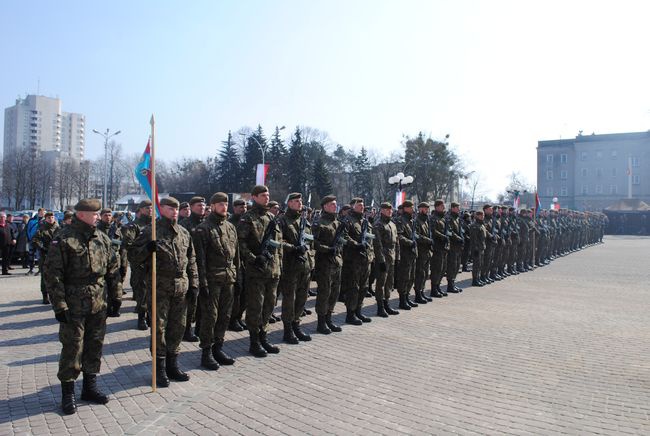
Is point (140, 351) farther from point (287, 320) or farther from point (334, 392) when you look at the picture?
point (334, 392)

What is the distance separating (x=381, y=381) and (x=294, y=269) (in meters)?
2.50

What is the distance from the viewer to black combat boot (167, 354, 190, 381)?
6410mm

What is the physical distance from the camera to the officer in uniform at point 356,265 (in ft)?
31.8

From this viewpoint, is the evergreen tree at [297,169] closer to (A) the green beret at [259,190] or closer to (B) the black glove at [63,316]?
(A) the green beret at [259,190]

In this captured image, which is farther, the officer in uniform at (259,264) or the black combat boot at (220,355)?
the officer in uniform at (259,264)

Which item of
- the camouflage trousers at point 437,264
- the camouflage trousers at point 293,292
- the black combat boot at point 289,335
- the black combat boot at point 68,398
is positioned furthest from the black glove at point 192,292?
the camouflage trousers at point 437,264

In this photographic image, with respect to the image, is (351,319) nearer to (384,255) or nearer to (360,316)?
(360,316)

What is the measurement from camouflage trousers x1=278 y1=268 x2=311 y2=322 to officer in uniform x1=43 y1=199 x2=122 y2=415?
10.2 ft

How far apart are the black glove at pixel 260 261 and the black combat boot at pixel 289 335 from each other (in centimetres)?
131

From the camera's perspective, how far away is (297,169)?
63.8 m

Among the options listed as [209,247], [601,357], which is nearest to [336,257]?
[209,247]

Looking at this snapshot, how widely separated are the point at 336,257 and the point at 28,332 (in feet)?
16.9

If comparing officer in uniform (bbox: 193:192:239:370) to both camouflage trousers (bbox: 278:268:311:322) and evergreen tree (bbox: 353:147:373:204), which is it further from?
evergreen tree (bbox: 353:147:373:204)

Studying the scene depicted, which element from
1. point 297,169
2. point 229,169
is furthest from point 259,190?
point 229,169
